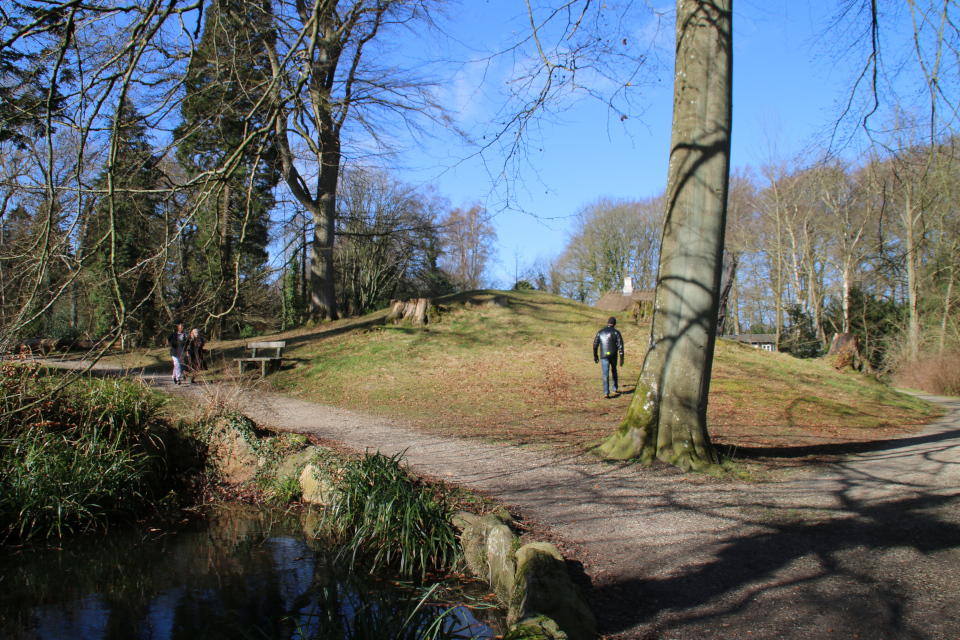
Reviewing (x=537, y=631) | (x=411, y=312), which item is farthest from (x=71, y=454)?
(x=411, y=312)

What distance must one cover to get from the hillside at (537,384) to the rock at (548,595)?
444 cm

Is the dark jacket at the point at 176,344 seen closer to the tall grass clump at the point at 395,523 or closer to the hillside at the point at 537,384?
the hillside at the point at 537,384

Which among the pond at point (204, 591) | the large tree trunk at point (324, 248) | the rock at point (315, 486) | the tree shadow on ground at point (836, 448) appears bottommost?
the pond at point (204, 591)

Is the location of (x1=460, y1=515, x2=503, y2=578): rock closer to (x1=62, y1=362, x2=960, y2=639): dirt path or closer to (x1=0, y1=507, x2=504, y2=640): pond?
(x1=0, y1=507, x2=504, y2=640): pond

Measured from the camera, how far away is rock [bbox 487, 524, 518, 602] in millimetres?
3854

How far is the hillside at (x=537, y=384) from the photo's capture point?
31.1 ft

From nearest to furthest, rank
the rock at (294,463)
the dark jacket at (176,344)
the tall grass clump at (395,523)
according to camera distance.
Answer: the tall grass clump at (395,523), the rock at (294,463), the dark jacket at (176,344)

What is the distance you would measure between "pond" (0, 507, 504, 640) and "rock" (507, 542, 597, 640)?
32cm

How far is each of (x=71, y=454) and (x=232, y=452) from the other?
68.4 inches

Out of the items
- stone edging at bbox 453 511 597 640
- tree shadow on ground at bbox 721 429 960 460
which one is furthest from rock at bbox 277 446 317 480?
tree shadow on ground at bbox 721 429 960 460

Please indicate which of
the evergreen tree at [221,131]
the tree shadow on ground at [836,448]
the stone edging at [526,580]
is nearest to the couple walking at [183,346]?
the evergreen tree at [221,131]

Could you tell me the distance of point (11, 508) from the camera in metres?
6.00

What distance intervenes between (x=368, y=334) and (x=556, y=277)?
29.7 metres

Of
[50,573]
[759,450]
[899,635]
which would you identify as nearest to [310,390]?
[50,573]
